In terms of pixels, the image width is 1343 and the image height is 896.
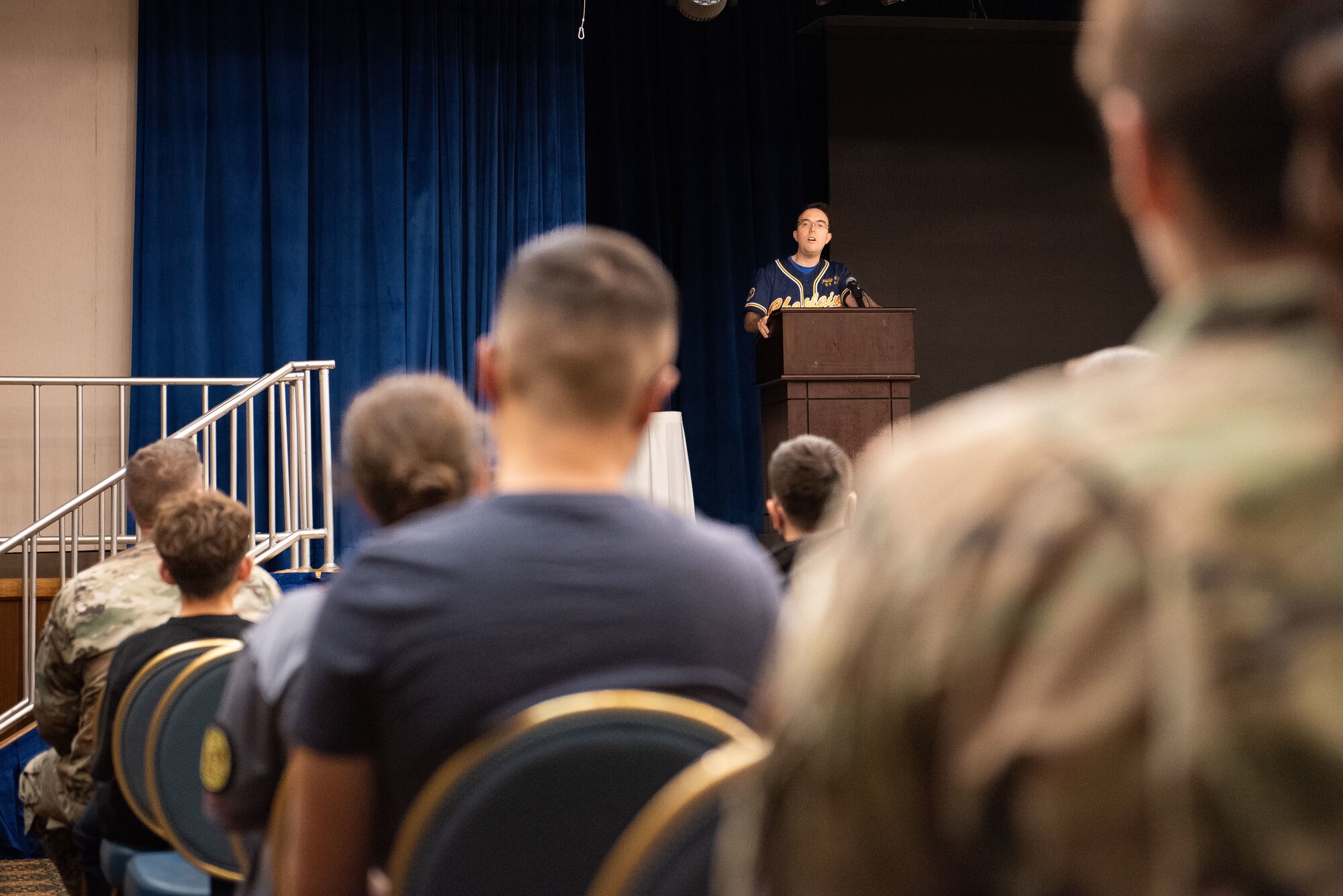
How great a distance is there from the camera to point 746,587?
119cm

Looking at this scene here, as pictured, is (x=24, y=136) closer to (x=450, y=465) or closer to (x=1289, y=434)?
(x=450, y=465)

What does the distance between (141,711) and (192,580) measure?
23 centimetres

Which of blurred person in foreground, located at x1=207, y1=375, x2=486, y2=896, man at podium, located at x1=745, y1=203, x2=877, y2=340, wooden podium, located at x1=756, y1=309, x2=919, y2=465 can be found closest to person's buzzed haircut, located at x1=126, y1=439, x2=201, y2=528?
blurred person in foreground, located at x1=207, y1=375, x2=486, y2=896

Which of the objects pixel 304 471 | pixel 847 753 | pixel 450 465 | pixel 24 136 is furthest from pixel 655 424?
pixel 847 753

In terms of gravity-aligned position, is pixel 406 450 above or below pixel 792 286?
below

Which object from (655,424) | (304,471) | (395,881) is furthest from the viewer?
(655,424)

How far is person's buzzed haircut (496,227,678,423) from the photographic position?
119 centimetres

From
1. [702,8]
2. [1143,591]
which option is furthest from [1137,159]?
[702,8]

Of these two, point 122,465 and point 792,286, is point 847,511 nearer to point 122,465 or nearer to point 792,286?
point 122,465

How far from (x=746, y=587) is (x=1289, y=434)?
0.80 meters

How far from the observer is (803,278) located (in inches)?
290

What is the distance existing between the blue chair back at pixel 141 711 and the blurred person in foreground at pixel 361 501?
54 centimetres

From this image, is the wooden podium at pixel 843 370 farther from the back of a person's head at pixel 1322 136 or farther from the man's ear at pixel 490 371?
the back of a person's head at pixel 1322 136

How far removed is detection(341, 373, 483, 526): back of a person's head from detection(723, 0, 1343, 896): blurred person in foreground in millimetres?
1029
